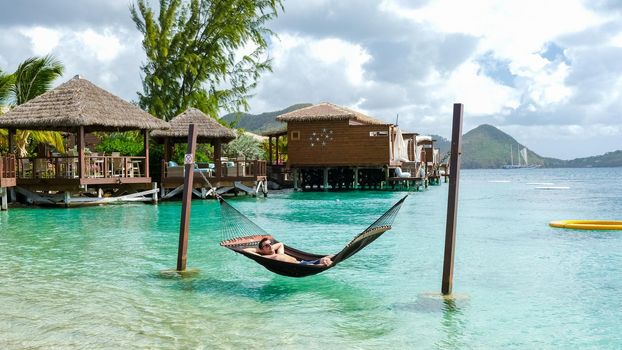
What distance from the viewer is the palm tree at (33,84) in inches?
912

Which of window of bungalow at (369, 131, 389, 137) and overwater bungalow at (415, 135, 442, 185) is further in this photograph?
overwater bungalow at (415, 135, 442, 185)

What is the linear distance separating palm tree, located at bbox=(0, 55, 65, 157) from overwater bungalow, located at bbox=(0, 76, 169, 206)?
268cm

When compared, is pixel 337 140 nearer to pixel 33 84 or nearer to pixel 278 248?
pixel 33 84

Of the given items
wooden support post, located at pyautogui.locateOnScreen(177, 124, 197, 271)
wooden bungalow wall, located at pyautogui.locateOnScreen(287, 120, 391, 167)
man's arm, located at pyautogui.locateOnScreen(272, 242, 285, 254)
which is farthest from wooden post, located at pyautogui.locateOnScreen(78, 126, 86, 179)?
wooden bungalow wall, located at pyautogui.locateOnScreen(287, 120, 391, 167)

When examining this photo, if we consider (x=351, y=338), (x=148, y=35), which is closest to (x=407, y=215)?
(x=351, y=338)

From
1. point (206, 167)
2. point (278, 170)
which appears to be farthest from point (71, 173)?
point (278, 170)

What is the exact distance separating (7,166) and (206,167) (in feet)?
24.5

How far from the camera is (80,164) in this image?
18.7m

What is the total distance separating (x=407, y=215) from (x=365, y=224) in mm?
3200

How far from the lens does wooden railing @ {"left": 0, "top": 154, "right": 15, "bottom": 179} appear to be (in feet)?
59.6

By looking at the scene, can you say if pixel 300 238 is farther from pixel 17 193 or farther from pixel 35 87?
pixel 35 87

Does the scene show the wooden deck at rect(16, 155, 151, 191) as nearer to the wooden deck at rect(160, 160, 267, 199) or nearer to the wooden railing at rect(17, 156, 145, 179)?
the wooden railing at rect(17, 156, 145, 179)

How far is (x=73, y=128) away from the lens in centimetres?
2050

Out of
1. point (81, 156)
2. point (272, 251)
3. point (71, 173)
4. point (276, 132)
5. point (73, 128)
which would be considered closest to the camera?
point (272, 251)
